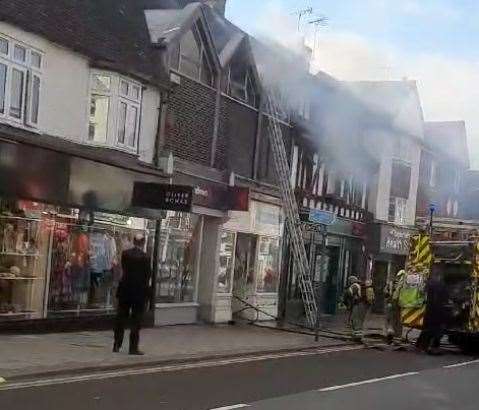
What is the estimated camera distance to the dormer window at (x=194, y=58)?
17.4 metres

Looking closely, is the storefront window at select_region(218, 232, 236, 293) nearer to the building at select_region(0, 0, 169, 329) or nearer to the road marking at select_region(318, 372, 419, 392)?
the building at select_region(0, 0, 169, 329)

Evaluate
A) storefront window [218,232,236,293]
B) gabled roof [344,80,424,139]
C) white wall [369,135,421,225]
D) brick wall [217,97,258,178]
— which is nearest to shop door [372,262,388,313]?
white wall [369,135,421,225]

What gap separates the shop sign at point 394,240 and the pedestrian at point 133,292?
674 inches

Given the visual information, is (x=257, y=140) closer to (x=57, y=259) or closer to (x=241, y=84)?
(x=241, y=84)

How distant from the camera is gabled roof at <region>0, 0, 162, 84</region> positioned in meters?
13.5

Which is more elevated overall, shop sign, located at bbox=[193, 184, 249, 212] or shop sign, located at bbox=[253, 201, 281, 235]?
shop sign, located at bbox=[193, 184, 249, 212]

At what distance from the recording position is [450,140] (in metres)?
32.0

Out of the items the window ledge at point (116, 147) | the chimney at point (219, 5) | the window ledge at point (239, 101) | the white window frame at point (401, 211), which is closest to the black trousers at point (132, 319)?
the window ledge at point (116, 147)

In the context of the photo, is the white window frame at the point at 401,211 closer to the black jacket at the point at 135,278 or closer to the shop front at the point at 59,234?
the shop front at the point at 59,234

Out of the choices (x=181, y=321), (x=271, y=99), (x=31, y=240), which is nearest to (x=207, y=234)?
(x=181, y=321)

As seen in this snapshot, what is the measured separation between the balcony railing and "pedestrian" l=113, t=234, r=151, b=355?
11.1m

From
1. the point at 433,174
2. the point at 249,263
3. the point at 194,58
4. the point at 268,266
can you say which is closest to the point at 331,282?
the point at 268,266

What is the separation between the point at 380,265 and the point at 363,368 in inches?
666

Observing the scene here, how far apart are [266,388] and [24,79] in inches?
267
